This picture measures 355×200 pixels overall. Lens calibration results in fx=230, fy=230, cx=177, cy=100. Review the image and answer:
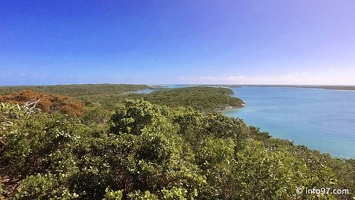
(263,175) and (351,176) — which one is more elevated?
(263,175)

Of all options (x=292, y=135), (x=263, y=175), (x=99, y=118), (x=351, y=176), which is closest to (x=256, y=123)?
(x=292, y=135)

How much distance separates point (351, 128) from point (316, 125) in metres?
3.53

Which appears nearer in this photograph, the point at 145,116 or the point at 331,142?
the point at 145,116

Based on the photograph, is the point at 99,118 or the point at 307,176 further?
the point at 99,118

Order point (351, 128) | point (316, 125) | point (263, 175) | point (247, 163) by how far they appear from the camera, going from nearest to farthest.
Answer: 1. point (263, 175)
2. point (247, 163)
3. point (351, 128)
4. point (316, 125)

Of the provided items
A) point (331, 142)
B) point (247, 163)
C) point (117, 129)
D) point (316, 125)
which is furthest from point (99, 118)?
point (316, 125)

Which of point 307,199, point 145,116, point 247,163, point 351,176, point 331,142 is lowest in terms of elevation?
point 331,142

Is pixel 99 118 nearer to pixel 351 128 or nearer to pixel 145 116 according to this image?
pixel 145 116

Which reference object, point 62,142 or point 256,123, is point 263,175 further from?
point 256,123

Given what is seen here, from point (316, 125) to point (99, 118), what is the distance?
26.0 meters

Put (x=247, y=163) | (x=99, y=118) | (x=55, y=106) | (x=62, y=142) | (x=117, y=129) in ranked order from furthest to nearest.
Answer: (x=55, y=106) < (x=99, y=118) < (x=117, y=129) < (x=62, y=142) < (x=247, y=163)

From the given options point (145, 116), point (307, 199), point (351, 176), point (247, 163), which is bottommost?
point (351, 176)

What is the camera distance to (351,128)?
2698 centimetres

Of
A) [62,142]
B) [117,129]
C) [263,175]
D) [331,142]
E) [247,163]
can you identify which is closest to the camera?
[263,175]
